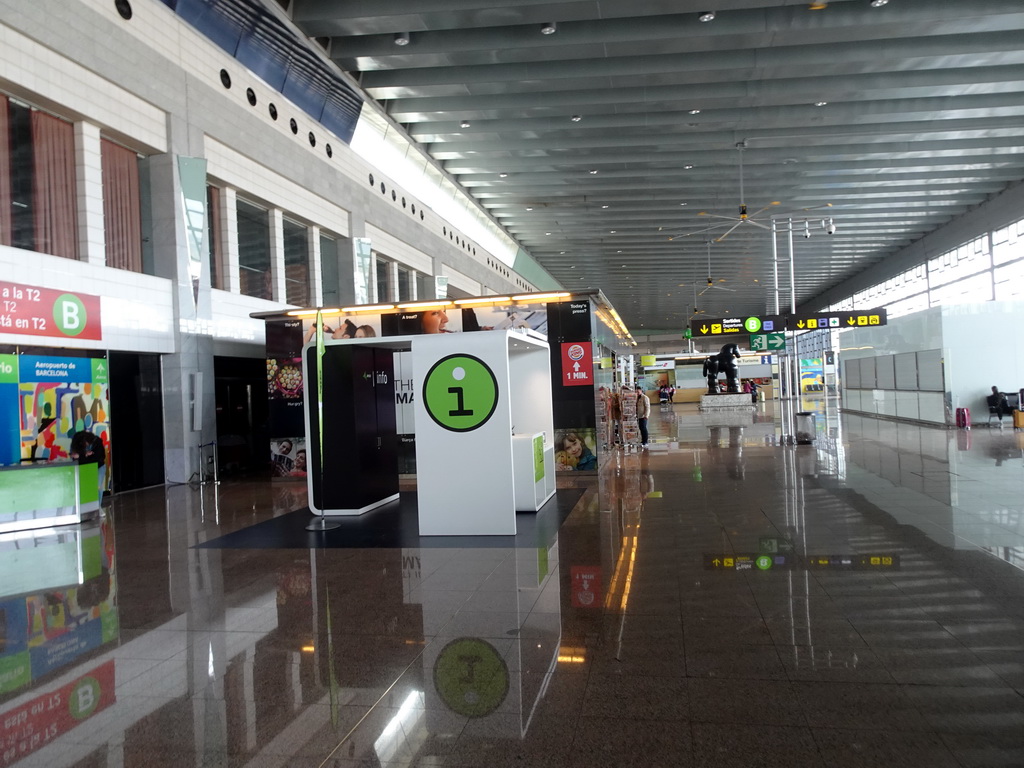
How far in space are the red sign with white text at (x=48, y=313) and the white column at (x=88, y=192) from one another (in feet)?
2.57

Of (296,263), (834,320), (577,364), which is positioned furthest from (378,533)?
(834,320)

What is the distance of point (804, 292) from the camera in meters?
48.7

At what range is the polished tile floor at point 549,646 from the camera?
3.24m

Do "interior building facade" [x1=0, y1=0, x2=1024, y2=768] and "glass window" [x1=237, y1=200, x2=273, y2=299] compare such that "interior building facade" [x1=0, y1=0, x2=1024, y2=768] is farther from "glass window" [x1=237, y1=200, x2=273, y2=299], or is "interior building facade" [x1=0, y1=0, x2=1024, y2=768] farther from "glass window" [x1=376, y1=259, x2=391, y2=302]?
"glass window" [x1=376, y1=259, x2=391, y2=302]

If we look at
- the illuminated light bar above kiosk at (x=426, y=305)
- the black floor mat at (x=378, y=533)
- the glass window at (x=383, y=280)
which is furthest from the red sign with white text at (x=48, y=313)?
the glass window at (x=383, y=280)

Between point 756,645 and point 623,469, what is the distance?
32.5ft

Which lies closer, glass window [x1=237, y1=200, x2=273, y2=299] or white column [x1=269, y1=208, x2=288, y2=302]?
glass window [x1=237, y1=200, x2=273, y2=299]

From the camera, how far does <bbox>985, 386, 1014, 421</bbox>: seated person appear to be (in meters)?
20.0

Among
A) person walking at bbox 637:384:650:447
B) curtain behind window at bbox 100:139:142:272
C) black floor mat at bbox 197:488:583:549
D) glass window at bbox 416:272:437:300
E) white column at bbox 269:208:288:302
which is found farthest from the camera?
glass window at bbox 416:272:437:300

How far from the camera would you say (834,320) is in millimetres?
20188

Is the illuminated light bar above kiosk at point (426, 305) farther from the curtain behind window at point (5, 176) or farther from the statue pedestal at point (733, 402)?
the statue pedestal at point (733, 402)

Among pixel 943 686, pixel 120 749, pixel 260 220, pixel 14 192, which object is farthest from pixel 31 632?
pixel 260 220

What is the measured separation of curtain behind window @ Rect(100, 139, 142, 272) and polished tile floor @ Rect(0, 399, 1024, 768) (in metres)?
6.11

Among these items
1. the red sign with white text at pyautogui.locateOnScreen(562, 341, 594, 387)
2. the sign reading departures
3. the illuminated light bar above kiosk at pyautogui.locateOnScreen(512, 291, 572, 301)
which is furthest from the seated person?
the illuminated light bar above kiosk at pyautogui.locateOnScreen(512, 291, 572, 301)
